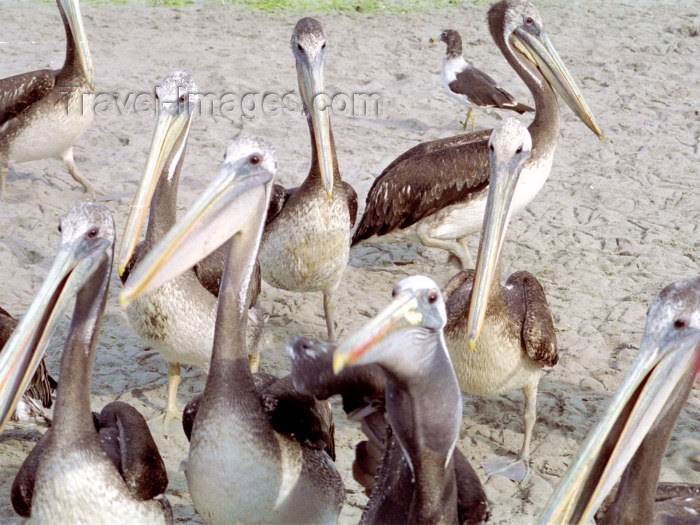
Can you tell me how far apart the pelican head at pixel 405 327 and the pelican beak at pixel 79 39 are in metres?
4.57

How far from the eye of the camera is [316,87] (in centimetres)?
507

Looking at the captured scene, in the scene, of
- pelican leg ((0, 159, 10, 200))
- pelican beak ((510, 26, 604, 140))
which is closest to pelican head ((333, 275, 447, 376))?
pelican beak ((510, 26, 604, 140))

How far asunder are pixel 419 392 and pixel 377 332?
0.31 metres

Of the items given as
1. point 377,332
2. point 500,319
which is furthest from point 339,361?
point 500,319

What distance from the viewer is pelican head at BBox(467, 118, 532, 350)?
390 centimetres

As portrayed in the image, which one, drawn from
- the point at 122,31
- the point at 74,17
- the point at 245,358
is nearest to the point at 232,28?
the point at 122,31

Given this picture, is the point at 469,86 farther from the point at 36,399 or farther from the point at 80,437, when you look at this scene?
the point at 80,437

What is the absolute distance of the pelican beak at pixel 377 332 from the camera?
253 cm

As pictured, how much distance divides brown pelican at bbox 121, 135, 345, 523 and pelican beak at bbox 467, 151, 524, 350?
839mm

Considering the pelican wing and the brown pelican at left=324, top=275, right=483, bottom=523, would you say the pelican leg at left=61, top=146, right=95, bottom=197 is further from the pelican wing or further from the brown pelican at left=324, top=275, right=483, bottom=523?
the brown pelican at left=324, top=275, right=483, bottom=523

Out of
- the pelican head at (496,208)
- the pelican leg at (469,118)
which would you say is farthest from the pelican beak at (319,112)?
the pelican leg at (469,118)

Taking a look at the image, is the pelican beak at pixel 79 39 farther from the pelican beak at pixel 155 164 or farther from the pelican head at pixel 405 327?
the pelican head at pixel 405 327

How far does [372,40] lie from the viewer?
10.0 m

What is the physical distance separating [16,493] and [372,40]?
7321 millimetres
